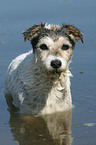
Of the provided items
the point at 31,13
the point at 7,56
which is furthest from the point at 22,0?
the point at 7,56

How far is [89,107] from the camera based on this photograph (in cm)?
798

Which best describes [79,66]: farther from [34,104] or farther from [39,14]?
[39,14]

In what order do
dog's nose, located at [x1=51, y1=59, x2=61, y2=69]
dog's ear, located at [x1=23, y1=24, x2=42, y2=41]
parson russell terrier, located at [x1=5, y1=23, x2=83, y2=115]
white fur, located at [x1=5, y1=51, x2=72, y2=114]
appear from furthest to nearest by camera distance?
white fur, located at [x1=5, y1=51, x2=72, y2=114] → dog's ear, located at [x1=23, y1=24, x2=42, y2=41] → parson russell terrier, located at [x1=5, y1=23, x2=83, y2=115] → dog's nose, located at [x1=51, y1=59, x2=61, y2=69]

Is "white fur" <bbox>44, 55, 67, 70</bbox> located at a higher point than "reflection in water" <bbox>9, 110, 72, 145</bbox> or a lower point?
higher

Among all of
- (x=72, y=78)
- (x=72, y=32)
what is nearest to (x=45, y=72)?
(x=72, y=32)

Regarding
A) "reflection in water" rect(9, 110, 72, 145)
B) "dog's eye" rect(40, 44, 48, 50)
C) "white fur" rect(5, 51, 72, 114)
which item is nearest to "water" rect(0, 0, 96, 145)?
"reflection in water" rect(9, 110, 72, 145)

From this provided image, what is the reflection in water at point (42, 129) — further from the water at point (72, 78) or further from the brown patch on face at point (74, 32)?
the brown patch on face at point (74, 32)

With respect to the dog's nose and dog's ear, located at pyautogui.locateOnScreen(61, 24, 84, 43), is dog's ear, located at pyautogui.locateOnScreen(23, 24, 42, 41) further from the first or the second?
the dog's nose

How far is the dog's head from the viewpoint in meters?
6.26

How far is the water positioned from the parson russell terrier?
1.01 feet

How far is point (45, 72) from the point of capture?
6773 mm

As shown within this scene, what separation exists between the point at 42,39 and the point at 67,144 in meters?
2.09

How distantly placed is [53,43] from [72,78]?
375 cm

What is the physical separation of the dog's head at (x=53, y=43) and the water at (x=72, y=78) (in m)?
1.29
